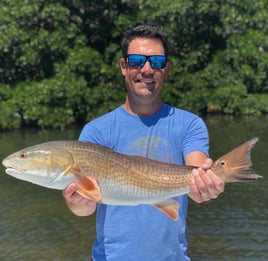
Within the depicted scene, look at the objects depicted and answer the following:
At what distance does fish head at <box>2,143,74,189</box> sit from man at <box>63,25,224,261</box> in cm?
12

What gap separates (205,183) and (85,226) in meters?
7.42

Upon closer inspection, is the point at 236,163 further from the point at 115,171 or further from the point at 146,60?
the point at 146,60

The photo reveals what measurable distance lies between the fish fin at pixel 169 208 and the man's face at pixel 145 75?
732 millimetres

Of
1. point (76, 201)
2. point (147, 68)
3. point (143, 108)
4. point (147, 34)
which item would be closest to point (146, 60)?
point (147, 68)

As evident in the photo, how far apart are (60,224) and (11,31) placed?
1412 centimetres

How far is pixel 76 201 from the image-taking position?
137 inches

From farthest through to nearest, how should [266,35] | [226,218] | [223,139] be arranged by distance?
[266,35]
[223,139]
[226,218]

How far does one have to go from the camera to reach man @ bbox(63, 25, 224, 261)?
11.7 ft

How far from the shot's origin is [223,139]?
59.5ft

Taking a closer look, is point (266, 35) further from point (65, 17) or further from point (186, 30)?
point (65, 17)

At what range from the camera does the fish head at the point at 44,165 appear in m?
3.42

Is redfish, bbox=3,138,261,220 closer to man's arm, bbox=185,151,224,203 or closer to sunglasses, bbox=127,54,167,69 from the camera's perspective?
man's arm, bbox=185,151,224,203

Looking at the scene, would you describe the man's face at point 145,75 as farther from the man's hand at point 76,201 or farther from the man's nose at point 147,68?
the man's hand at point 76,201

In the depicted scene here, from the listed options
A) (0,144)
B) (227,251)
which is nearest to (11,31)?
→ (0,144)
